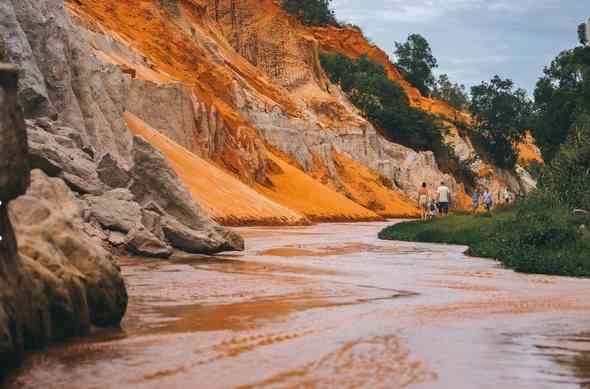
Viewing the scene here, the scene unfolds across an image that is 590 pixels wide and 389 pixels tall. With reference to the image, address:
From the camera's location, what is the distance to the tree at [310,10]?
4298 inches

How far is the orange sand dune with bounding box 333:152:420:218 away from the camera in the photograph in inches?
2408

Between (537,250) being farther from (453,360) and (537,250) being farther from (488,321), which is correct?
(453,360)

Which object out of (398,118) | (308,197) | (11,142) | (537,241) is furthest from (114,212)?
(398,118)

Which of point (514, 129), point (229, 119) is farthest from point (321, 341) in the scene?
point (514, 129)

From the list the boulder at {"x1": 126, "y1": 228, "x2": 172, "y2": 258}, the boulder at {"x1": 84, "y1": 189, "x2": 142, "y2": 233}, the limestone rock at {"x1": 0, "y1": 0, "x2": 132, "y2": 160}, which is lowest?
the boulder at {"x1": 126, "y1": 228, "x2": 172, "y2": 258}

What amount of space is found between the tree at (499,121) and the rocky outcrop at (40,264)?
89479 mm

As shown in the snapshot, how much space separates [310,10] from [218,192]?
77.4 meters

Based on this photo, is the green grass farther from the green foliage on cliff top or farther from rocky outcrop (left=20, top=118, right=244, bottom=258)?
the green foliage on cliff top

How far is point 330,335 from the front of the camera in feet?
21.4

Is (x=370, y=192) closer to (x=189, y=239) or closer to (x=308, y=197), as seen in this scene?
(x=308, y=197)

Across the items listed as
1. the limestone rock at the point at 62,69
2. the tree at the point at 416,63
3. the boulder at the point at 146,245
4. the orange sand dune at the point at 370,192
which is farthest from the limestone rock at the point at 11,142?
the tree at the point at 416,63

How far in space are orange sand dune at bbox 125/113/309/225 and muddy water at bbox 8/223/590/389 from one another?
23.7 metres

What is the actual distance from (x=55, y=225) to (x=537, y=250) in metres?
10.3

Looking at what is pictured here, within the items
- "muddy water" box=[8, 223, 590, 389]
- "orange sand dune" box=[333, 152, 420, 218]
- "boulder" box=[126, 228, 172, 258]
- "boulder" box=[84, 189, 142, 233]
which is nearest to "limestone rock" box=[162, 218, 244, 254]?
"boulder" box=[84, 189, 142, 233]
